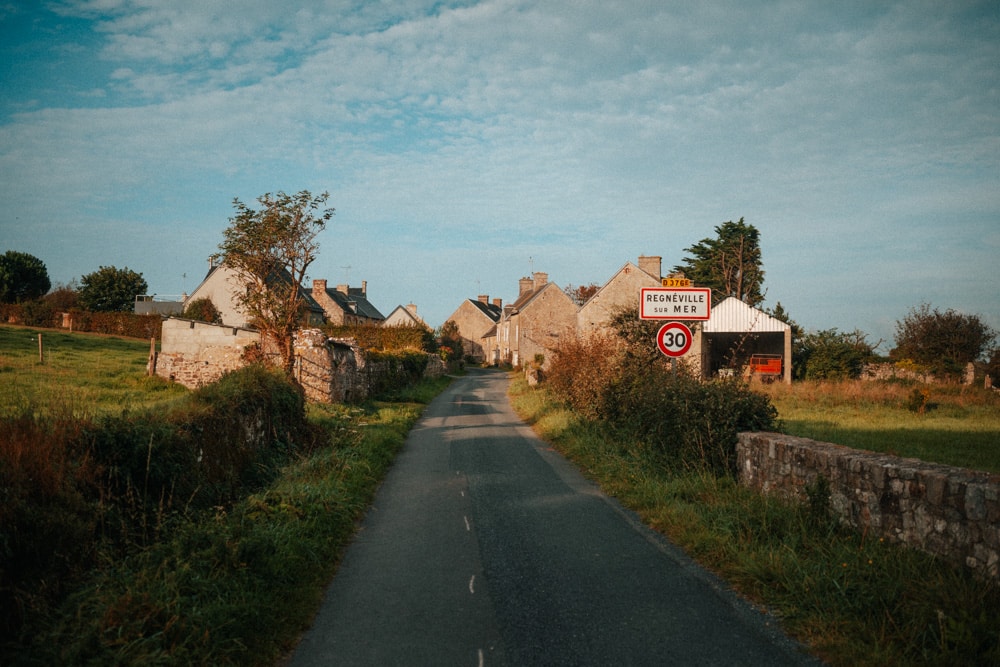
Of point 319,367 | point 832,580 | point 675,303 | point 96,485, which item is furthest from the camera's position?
point 319,367

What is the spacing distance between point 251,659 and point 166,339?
23.4m

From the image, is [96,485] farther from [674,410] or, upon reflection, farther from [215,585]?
[674,410]

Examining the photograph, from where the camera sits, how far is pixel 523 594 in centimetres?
527

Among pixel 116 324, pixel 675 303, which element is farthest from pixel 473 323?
pixel 675 303

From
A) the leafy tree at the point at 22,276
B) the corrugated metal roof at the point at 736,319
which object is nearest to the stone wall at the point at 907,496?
the corrugated metal roof at the point at 736,319

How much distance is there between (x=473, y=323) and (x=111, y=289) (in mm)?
43242

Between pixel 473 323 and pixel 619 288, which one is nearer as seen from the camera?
pixel 619 288

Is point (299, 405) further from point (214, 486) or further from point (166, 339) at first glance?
point (166, 339)

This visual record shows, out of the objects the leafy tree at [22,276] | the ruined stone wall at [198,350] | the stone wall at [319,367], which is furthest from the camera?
the leafy tree at [22,276]

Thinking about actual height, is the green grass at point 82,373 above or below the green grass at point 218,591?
above

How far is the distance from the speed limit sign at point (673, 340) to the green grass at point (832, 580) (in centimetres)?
316

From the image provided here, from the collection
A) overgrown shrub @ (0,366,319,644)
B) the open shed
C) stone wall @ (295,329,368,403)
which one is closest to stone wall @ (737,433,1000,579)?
overgrown shrub @ (0,366,319,644)

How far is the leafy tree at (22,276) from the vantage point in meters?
58.6

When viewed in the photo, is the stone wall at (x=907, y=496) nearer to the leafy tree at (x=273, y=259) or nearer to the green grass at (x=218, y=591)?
the green grass at (x=218, y=591)
